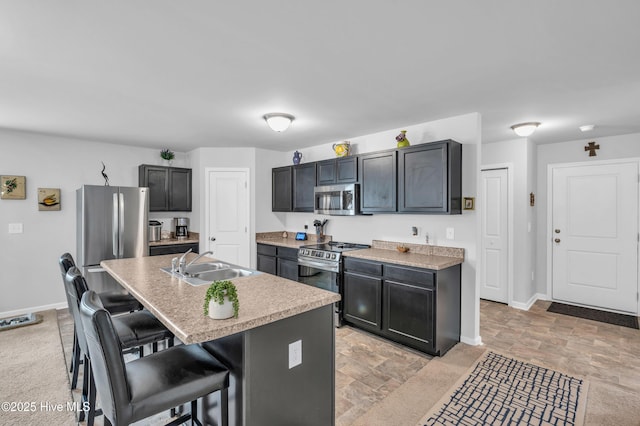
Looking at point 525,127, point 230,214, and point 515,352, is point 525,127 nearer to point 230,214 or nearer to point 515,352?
point 515,352

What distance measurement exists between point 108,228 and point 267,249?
2.18 metres

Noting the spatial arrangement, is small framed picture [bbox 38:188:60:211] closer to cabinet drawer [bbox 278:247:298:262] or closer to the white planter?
cabinet drawer [bbox 278:247:298:262]

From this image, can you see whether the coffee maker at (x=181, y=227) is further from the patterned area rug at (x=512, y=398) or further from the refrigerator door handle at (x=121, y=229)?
the patterned area rug at (x=512, y=398)

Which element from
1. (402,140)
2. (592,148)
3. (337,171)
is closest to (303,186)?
(337,171)

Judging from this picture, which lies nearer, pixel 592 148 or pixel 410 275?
pixel 410 275

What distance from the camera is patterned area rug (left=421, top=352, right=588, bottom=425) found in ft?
7.30

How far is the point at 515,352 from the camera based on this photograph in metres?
3.26

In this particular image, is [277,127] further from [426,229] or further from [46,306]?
[46,306]

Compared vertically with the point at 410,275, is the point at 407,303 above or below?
below

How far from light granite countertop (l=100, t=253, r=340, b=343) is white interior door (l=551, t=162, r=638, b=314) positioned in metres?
4.56

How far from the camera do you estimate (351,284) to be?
12.4 ft

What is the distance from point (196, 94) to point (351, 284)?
8.45ft

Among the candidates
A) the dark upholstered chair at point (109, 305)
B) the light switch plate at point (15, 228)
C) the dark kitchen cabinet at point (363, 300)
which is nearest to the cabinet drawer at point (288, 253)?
the dark kitchen cabinet at point (363, 300)

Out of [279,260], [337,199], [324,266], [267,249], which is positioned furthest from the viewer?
[267,249]
